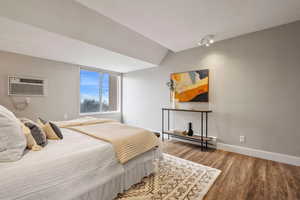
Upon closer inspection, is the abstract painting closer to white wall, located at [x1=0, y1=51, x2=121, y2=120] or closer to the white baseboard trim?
the white baseboard trim

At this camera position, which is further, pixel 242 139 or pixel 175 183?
pixel 242 139

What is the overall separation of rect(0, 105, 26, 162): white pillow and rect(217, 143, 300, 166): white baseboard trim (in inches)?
130

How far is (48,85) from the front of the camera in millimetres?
3332

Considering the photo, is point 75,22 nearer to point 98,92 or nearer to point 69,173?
point 69,173

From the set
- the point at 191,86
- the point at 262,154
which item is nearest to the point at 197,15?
the point at 191,86

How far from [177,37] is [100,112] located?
11.1 ft

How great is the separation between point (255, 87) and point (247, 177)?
1.68 meters

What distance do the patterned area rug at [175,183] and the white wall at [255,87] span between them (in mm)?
1252

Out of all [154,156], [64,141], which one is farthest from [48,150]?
[154,156]

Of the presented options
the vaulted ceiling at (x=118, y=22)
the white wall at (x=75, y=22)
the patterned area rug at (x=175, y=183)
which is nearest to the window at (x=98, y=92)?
the vaulted ceiling at (x=118, y=22)

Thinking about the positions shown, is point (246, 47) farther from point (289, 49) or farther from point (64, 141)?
point (64, 141)

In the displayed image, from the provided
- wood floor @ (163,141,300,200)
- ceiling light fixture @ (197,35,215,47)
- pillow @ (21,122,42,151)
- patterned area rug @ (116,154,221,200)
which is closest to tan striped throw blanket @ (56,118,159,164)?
patterned area rug @ (116,154,221,200)

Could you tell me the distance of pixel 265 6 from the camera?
189 centimetres

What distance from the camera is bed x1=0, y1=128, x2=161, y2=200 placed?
3.01 ft
